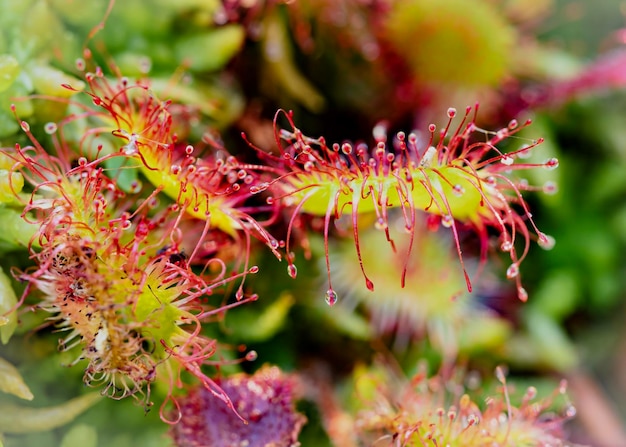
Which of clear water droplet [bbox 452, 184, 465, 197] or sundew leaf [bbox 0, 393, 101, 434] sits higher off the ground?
clear water droplet [bbox 452, 184, 465, 197]

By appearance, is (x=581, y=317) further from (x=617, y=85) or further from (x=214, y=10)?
(x=214, y=10)

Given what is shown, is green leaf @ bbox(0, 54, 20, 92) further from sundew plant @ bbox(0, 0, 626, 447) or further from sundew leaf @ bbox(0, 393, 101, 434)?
sundew leaf @ bbox(0, 393, 101, 434)

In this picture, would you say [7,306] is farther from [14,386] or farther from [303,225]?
[303,225]

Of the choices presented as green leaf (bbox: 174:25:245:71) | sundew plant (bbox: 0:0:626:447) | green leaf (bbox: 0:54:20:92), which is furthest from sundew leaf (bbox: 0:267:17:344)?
green leaf (bbox: 174:25:245:71)

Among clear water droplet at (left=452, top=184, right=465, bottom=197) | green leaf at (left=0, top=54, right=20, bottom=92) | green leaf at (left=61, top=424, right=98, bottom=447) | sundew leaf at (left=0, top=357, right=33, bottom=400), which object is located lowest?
green leaf at (left=61, top=424, right=98, bottom=447)

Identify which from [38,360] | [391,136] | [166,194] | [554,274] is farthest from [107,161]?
[554,274]

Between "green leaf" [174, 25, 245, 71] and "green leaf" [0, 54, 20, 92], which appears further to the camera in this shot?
"green leaf" [174, 25, 245, 71]

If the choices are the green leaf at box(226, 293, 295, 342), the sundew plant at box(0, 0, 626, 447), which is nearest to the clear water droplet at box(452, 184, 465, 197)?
the sundew plant at box(0, 0, 626, 447)

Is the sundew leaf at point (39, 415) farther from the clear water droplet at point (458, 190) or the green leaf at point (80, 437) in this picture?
the clear water droplet at point (458, 190)
